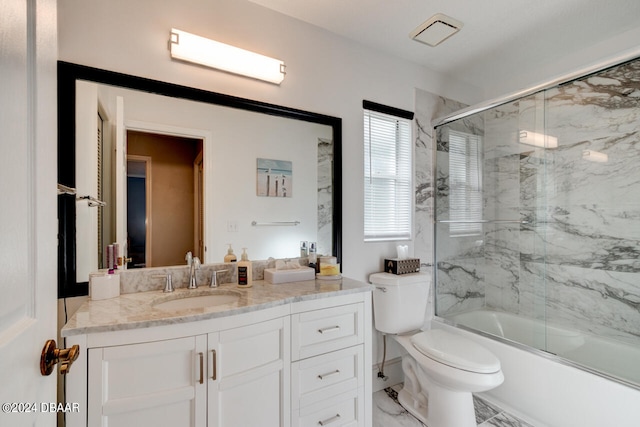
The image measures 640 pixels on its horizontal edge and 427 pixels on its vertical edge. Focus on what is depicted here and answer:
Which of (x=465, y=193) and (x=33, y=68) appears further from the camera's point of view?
(x=465, y=193)

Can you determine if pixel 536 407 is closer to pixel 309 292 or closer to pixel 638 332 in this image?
pixel 638 332

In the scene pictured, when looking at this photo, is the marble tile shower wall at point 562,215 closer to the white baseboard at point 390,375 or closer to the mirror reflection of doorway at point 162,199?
the white baseboard at point 390,375

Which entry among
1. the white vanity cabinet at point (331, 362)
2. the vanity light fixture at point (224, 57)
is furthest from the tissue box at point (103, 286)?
the vanity light fixture at point (224, 57)

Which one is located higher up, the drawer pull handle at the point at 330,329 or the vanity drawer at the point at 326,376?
the drawer pull handle at the point at 330,329

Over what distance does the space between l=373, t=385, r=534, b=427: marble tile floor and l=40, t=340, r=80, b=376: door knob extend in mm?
1767

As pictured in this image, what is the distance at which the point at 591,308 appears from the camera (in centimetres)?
211

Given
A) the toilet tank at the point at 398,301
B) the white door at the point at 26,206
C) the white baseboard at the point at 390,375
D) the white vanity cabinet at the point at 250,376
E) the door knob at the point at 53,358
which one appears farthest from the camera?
the white baseboard at the point at 390,375

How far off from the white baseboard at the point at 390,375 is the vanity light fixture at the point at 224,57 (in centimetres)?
213

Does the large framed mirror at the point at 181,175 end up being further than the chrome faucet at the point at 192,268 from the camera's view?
No

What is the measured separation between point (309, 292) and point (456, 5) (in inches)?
73.4

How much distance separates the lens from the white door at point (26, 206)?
44cm

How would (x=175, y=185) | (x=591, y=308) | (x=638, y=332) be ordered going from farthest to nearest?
(x=591, y=308)
(x=638, y=332)
(x=175, y=185)

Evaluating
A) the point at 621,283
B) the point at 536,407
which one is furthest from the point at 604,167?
the point at 536,407

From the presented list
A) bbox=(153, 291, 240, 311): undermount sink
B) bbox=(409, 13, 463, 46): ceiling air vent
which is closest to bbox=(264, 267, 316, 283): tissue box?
bbox=(153, 291, 240, 311): undermount sink
